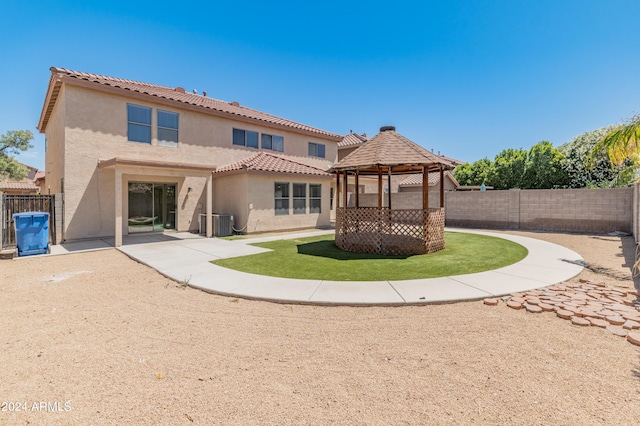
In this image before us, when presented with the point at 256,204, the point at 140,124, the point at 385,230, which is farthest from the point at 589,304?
the point at 140,124

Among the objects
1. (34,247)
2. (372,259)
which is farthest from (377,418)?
(34,247)

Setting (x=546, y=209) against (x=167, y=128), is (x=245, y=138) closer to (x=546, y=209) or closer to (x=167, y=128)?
(x=167, y=128)

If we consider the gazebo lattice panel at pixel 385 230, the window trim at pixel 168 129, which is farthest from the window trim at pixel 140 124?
the gazebo lattice panel at pixel 385 230

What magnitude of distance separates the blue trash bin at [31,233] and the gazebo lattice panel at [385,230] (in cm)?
1062

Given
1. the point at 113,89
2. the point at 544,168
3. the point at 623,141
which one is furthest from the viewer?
the point at 544,168

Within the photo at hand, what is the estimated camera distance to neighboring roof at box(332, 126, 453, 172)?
9.52 meters

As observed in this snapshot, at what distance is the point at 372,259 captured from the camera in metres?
9.02

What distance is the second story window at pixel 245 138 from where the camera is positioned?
17922mm

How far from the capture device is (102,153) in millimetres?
12992

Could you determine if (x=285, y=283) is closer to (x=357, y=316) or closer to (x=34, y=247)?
(x=357, y=316)

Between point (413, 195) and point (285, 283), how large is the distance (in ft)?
52.3

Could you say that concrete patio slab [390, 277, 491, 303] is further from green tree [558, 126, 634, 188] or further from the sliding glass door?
green tree [558, 126, 634, 188]

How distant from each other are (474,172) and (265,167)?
30.6m

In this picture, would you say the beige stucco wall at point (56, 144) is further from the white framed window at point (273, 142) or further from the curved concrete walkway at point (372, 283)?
the white framed window at point (273, 142)
